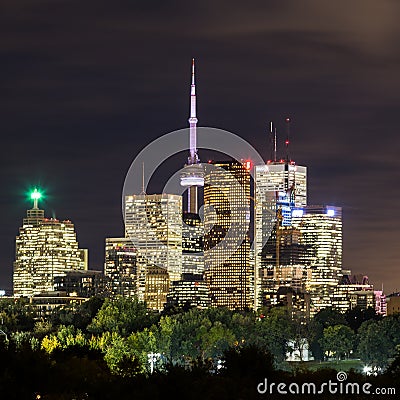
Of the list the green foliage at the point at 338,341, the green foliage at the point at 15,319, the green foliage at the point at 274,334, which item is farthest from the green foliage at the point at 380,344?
the green foliage at the point at 15,319

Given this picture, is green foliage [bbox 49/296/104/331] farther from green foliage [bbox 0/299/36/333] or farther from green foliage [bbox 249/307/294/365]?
green foliage [bbox 249/307/294/365]

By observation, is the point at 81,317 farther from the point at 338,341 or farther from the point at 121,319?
the point at 338,341

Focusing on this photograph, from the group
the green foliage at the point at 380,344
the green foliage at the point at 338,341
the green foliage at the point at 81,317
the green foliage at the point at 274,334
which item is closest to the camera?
the green foliage at the point at 380,344

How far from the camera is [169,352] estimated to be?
147m

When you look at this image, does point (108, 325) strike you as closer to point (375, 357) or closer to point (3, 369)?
point (375, 357)

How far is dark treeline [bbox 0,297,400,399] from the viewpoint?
2502 inches

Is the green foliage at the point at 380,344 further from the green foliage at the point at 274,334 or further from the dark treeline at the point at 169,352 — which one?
the green foliage at the point at 274,334

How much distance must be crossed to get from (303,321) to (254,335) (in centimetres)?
3867

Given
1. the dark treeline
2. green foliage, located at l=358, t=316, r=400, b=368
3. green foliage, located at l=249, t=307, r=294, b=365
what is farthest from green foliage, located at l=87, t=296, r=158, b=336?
green foliage, located at l=358, t=316, r=400, b=368

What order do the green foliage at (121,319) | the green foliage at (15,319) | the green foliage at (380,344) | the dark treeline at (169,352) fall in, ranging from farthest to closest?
1. the green foliage at (15,319)
2. the green foliage at (121,319)
3. the green foliage at (380,344)
4. the dark treeline at (169,352)

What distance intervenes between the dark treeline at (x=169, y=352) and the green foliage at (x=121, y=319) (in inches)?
4.6

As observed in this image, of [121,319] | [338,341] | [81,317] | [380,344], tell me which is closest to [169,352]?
[121,319]

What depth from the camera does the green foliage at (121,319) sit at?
156625mm

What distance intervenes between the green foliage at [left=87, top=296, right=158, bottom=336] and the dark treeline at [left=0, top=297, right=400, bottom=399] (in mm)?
116
